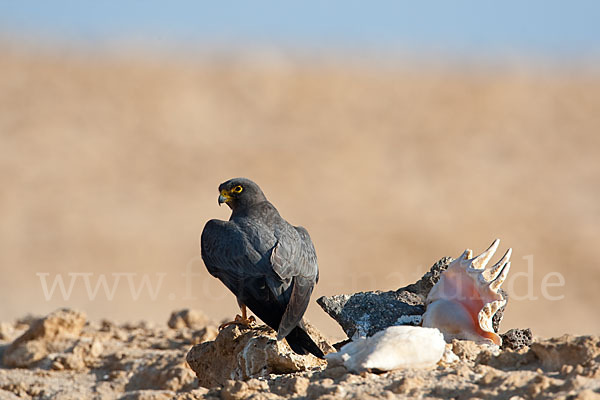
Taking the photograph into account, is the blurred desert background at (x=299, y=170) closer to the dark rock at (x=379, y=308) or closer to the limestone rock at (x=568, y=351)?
the dark rock at (x=379, y=308)

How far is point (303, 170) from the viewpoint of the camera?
25.4m

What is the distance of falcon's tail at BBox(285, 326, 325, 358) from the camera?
6.20 metres

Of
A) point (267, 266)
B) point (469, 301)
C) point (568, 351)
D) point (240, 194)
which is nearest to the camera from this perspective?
point (568, 351)

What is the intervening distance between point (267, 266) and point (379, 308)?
93 cm

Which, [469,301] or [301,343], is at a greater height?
[469,301]

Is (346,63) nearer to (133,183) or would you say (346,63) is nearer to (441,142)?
(441,142)

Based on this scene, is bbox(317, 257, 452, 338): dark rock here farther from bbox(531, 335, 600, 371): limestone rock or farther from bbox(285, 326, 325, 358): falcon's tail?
bbox(531, 335, 600, 371): limestone rock

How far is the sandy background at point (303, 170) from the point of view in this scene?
1897 centimetres

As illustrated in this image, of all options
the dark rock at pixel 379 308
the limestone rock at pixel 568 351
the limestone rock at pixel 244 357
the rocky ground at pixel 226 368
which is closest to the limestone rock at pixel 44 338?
the rocky ground at pixel 226 368

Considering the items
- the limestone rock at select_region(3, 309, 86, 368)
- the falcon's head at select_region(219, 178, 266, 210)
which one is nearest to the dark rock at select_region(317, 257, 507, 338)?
the falcon's head at select_region(219, 178, 266, 210)

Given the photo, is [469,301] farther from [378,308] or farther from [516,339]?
[378,308]

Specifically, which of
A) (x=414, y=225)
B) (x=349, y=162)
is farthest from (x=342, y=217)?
(x=349, y=162)

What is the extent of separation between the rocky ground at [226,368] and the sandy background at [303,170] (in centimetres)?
620

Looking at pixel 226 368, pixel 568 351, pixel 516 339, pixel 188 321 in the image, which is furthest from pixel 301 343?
pixel 188 321
